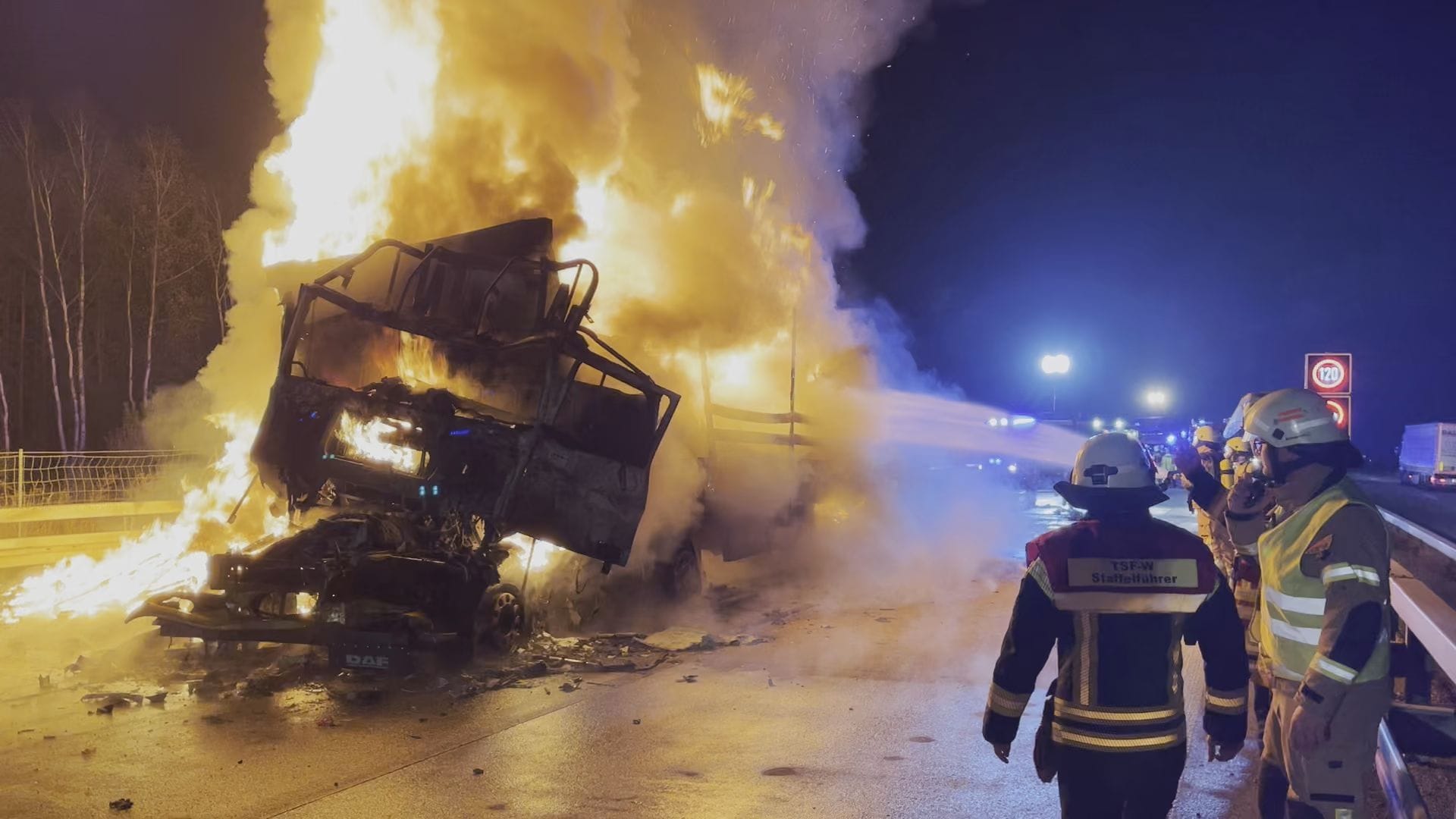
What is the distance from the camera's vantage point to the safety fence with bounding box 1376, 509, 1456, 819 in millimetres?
4555

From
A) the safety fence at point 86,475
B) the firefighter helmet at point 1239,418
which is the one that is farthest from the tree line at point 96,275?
the firefighter helmet at point 1239,418

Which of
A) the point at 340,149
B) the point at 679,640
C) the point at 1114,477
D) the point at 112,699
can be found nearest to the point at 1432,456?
the point at 679,640

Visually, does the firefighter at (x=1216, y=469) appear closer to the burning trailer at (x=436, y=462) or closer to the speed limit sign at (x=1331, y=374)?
the speed limit sign at (x=1331, y=374)

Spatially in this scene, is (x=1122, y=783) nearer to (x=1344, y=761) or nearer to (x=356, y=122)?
(x=1344, y=761)

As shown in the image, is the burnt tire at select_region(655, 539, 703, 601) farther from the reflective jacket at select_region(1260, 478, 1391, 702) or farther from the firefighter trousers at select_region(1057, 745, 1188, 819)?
the firefighter trousers at select_region(1057, 745, 1188, 819)

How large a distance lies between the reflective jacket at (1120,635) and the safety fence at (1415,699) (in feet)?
4.83

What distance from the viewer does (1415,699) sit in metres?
6.92

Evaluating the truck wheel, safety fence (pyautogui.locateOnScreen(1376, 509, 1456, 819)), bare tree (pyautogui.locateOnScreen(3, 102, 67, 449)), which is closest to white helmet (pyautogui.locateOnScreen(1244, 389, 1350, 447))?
safety fence (pyautogui.locateOnScreen(1376, 509, 1456, 819))

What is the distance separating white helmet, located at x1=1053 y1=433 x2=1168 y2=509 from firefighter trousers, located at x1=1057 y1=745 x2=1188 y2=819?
0.85m

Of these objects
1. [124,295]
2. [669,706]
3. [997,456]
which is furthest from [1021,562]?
[124,295]

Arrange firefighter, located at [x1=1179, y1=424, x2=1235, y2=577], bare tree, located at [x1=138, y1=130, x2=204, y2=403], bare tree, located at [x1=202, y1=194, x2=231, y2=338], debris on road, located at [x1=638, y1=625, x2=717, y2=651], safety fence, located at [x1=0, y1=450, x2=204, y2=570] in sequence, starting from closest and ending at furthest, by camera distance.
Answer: firefighter, located at [x1=1179, y1=424, x2=1235, y2=577], debris on road, located at [x1=638, y1=625, x2=717, y2=651], safety fence, located at [x1=0, y1=450, x2=204, y2=570], bare tree, located at [x1=138, y1=130, x2=204, y2=403], bare tree, located at [x1=202, y1=194, x2=231, y2=338]

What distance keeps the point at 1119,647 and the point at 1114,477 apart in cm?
58

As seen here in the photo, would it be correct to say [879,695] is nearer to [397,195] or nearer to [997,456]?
[397,195]

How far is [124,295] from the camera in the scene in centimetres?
3139
